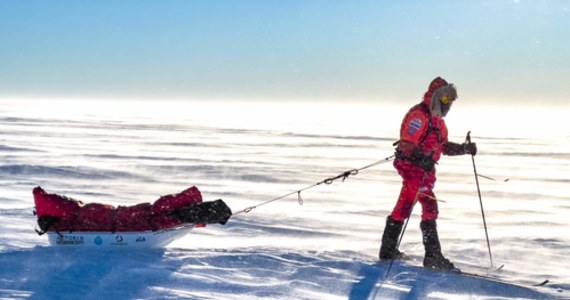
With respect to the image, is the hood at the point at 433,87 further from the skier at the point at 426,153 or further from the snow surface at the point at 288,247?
the snow surface at the point at 288,247

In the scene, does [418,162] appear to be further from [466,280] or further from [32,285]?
[32,285]

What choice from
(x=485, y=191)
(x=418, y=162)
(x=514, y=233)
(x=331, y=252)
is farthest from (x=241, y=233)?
(x=485, y=191)

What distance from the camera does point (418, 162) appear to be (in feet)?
15.4

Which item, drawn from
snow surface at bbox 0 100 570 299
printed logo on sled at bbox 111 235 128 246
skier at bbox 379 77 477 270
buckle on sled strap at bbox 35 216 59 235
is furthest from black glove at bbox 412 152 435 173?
buckle on sled strap at bbox 35 216 59 235

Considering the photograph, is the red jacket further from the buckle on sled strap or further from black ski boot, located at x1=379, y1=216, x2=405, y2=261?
the buckle on sled strap

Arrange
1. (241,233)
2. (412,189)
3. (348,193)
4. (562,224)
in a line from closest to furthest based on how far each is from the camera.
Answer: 1. (412,189)
2. (241,233)
3. (562,224)
4. (348,193)

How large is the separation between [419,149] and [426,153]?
84 mm

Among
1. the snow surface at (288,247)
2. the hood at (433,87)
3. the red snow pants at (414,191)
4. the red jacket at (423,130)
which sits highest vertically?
the hood at (433,87)

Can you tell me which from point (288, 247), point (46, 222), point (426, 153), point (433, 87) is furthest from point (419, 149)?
→ point (46, 222)

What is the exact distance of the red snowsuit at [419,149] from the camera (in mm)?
4699

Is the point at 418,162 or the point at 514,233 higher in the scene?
the point at 418,162

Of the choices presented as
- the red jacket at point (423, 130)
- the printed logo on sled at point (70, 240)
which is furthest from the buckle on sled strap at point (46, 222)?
the red jacket at point (423, 130)

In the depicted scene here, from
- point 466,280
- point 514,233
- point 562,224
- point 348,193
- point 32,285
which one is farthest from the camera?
point 348,193

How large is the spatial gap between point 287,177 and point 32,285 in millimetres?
9454
